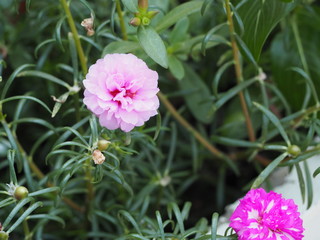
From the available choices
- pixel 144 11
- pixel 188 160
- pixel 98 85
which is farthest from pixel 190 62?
pixel 98 85

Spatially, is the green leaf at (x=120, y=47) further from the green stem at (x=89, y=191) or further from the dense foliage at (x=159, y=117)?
the green stem at (x=89, y=191)

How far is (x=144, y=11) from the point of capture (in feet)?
2.85

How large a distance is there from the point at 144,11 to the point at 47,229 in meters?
0.57

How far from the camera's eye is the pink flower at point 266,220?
0.77 m

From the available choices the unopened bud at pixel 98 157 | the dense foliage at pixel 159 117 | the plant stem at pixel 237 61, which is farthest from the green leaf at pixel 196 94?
the unopened bud at pixel 98 157

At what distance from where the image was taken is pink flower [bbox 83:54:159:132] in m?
0.76

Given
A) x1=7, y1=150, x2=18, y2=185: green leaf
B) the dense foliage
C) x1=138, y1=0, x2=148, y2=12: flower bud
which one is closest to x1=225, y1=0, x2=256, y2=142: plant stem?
the dense foliage

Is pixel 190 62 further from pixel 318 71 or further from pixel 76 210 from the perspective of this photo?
pixel 76 210

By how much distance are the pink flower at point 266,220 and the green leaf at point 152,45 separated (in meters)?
0.23

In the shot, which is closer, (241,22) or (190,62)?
(241,22)

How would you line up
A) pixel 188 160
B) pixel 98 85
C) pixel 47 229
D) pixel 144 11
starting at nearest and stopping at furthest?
pixel 98 85
pixel 144 11
pixel 47 229
pixel 188 160

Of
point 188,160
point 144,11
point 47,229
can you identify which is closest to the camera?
point 144,11

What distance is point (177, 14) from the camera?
0.96 m

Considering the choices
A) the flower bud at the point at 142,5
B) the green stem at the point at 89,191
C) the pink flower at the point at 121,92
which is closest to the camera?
the pink flower at the point at 121,92
